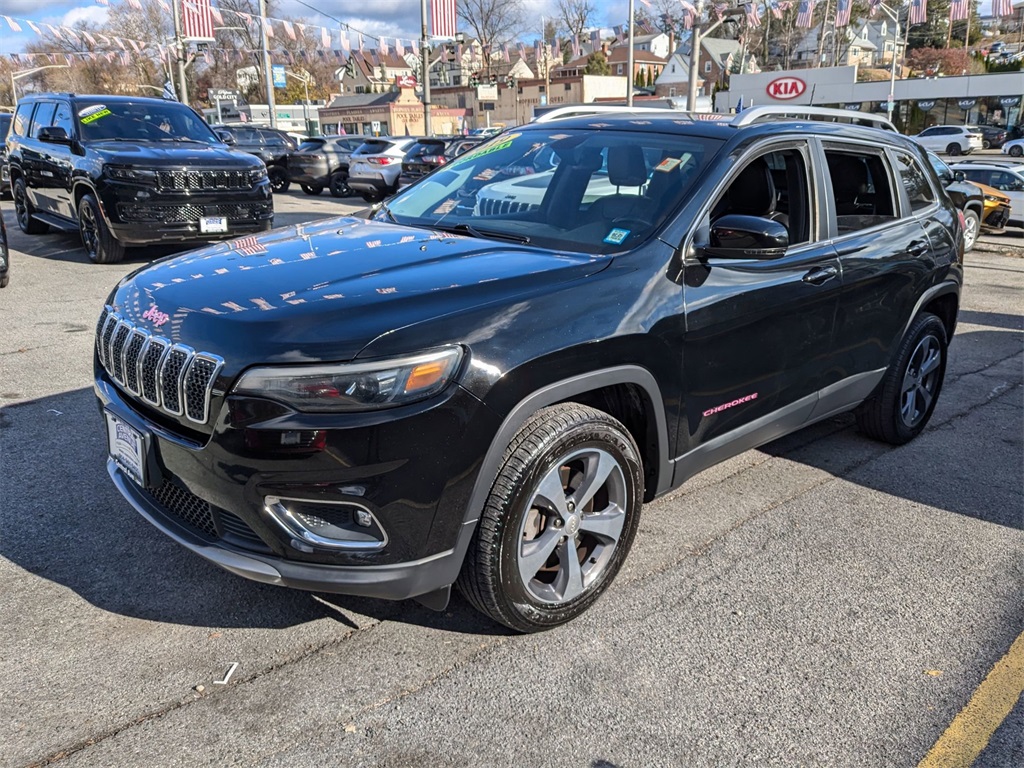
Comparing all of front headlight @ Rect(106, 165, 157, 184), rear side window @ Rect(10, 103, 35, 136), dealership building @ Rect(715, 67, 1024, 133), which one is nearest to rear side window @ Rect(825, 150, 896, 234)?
front headlight @ Rect(106, 165, 157, 184)

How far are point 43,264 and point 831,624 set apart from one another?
1033 centimetres

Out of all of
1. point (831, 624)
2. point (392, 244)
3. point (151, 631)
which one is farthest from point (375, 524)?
point (831, 624)

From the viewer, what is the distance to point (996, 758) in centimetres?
257

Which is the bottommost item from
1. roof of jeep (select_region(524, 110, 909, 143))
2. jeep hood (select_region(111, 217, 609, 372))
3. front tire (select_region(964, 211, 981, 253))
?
front tire (select_region(964, 211, 981, 253))

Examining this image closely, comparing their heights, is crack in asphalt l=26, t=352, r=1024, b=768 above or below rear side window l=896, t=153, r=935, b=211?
below

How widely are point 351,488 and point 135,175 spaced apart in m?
8.17

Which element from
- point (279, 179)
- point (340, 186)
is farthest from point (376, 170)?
point (279, 179)

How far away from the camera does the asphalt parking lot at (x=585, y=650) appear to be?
8.41 feet

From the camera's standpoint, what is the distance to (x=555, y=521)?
301 centimetres

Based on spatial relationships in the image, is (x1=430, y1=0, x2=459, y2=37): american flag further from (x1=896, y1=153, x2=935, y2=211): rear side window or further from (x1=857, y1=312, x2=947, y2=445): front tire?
(x1=857, y1=312, x2=947, y2=445): front tire

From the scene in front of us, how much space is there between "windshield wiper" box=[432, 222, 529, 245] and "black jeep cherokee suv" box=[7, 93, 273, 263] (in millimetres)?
6793

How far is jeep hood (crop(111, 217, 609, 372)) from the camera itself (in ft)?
8.43

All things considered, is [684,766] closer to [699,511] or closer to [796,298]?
→ [699,511]

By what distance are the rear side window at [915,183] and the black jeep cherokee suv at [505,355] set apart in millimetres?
521
